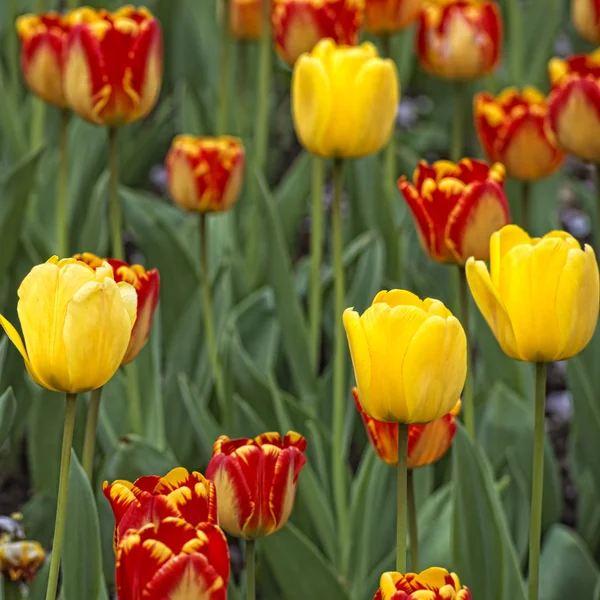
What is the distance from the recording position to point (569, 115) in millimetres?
1808

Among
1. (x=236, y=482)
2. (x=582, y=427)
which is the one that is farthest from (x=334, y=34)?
(x=236, y=482)

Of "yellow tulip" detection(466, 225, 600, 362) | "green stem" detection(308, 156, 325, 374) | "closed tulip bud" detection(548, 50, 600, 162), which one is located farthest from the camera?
"green stem" detection(308, 156, 325, 374)

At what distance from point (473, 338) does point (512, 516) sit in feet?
1.93

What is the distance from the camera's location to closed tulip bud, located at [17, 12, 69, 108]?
1845mm

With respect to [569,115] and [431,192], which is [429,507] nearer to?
[431,192]

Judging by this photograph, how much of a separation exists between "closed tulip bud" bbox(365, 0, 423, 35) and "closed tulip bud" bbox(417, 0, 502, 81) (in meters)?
0.07

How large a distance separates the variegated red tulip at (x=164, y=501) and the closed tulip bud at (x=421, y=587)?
0.44ft

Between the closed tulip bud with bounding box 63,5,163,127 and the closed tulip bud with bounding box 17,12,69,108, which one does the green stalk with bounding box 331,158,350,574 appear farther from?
the closed tulip bud with bounding box 17,12,69,108

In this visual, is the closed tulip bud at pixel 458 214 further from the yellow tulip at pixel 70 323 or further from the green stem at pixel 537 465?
the yellow tulip at pixel 70 323

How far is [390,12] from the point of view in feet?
7.34

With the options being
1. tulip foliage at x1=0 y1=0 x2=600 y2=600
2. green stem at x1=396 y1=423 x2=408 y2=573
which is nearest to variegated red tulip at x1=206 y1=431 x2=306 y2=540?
tulip foliage at x1=0 y1=0 x2=600 y2=600

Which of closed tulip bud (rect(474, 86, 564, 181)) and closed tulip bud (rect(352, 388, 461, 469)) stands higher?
closed tulip bud (rect(474, 86, 564, 181))

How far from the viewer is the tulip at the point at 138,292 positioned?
124cm

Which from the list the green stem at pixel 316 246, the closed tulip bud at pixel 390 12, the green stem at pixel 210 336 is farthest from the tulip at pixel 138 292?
the closed tulip bud at pixel 390 12
